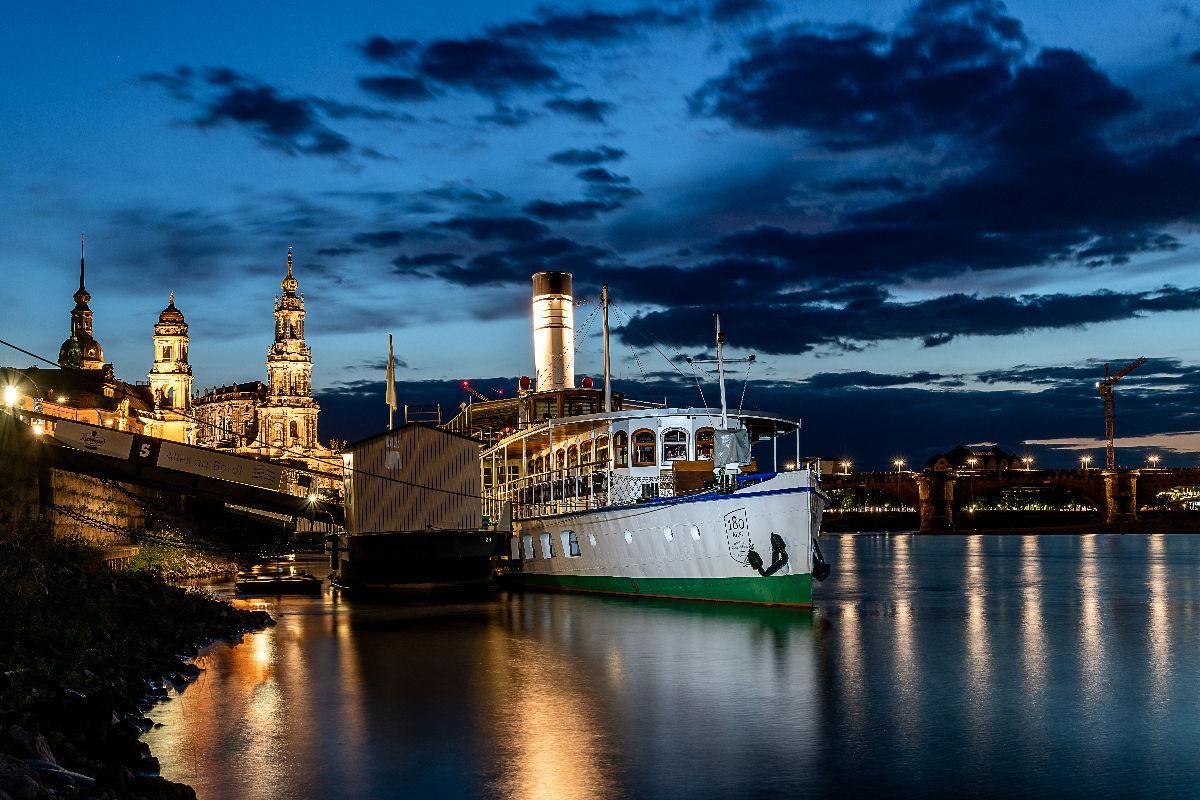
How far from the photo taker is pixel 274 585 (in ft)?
192

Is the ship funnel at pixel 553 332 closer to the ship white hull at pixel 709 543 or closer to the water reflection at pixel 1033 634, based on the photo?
the ship white hull at pixel 709 543

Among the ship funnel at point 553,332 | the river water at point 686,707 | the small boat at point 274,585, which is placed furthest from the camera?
the ship funnel at point 553,332

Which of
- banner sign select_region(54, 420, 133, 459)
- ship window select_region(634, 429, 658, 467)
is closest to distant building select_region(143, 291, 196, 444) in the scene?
banner sign select_region(54, 420, 133, 459)

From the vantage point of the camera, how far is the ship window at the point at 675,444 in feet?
152

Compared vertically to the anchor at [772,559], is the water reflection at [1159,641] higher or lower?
lower

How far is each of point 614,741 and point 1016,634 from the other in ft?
79.6

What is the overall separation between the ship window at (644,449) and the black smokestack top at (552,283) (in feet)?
64.1

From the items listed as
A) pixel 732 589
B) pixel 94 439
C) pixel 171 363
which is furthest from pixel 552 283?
pixel 171 363

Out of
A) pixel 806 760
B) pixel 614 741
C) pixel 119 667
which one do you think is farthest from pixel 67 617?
pixel 806 760

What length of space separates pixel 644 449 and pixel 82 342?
13636cm

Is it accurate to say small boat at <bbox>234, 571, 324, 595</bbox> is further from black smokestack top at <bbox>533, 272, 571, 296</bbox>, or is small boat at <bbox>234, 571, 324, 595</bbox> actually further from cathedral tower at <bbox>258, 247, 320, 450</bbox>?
cathedral tower at <bbox>258, 247, 320, 450</bbox>

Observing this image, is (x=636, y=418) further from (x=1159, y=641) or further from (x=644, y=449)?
(x=1159, y=641)

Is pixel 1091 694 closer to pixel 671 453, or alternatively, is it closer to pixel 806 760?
pixel 806 760

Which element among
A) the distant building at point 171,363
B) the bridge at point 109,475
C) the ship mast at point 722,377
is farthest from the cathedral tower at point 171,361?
the ship mast at point 722,377
